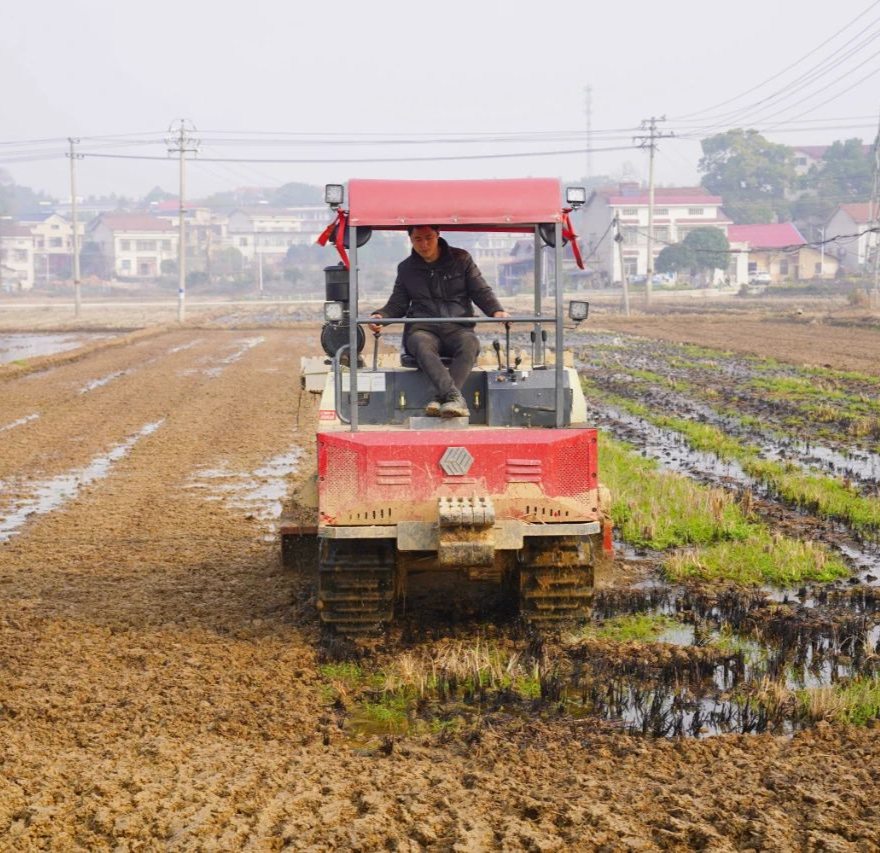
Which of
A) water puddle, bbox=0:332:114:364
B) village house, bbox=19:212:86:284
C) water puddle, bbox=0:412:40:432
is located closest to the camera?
water puddle, bbox=0:412:40:432

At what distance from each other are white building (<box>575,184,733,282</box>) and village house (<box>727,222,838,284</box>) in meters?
1.70

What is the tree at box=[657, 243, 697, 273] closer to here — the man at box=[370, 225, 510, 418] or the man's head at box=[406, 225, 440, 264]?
the man at box=[370, 225, 510, 418]

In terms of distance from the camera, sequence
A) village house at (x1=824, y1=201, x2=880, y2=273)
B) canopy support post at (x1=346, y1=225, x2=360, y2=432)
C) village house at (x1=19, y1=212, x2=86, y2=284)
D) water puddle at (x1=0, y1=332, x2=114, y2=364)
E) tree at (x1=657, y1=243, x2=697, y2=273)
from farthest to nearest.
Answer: village house at (x1=19, y1=212, x2=86, y2=284), village house at (x1=824, y1=201, x2=880, y2=273), tree at (x1=657, y1=243, x2=697, y2=273), water puddle at (x1=0, y1=332, x2=114, y2=364), canopy support post at (x1=346, y1=225, x2=360, y2=432)

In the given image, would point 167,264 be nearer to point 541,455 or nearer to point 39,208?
point 39,208

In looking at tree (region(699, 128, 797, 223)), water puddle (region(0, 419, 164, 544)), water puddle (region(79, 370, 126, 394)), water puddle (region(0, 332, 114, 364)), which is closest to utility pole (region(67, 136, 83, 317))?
water puddle (region(0, 332, 114, 364))

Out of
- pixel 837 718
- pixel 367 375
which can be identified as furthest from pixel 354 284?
pixel 837 718

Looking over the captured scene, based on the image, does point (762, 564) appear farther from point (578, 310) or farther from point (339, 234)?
point (339, 234)

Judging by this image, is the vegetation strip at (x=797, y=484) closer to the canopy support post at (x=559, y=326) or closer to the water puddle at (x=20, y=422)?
the canopy support post at (x=559, y=326)

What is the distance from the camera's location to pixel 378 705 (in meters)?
5.93

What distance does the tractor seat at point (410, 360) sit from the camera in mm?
7371

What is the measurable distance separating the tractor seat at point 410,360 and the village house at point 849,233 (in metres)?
80.6

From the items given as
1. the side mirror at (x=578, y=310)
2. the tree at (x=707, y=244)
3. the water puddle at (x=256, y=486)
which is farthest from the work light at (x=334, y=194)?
the tree at (x=707, y=244)

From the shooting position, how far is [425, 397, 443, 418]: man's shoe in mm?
7062

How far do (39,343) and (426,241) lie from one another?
31.8 meters
